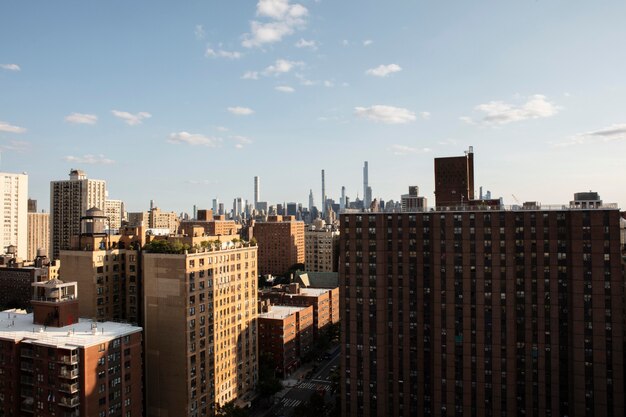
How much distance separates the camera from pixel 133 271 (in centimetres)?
11462

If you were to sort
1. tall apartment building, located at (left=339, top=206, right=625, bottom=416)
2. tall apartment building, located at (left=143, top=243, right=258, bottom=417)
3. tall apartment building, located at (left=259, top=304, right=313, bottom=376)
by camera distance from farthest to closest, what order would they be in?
1. tall apartment building, located at (left=259, top=304, right=313, bottom=376)
2. tall apartment building, located at (left=143, top=243, right=258, bottom=417)
3. tall apartment building, located at (left=339, top=206, right=625, bottom=416)

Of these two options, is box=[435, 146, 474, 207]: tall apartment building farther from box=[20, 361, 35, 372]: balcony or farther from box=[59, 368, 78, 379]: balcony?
box=[20, 361, 35, 372]: balcony

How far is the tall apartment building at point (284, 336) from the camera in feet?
512

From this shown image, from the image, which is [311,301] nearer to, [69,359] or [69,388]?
[69,388]

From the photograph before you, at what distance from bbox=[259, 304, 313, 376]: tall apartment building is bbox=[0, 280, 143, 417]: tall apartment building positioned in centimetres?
6380

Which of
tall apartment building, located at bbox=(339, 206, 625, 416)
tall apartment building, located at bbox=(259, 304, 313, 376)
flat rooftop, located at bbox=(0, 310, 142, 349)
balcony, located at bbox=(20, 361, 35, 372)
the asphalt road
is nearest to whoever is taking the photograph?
flat rooftop, located at bbox=(0, 310, 142, 349)

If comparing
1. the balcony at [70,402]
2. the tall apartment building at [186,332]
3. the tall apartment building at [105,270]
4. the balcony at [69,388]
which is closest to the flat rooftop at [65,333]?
the tall apartment building at [105,270]

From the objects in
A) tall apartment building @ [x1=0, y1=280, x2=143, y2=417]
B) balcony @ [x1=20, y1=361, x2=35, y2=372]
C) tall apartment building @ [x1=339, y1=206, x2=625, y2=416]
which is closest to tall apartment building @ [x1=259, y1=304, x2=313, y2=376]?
tall apartment building @ [x1=339, y1=206, x2=625, y2=416]

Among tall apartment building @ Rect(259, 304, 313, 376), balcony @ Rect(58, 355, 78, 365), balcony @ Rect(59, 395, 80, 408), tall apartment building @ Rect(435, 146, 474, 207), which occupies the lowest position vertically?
tall apartment building @ Rect(259, 304, 313, 376)

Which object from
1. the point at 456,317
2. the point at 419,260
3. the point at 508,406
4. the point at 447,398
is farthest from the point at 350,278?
the point at 508,406

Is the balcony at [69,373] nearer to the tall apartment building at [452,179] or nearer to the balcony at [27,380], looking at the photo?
the balcony at [27,380]

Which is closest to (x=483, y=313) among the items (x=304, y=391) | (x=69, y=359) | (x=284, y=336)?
(x=304, y=391)

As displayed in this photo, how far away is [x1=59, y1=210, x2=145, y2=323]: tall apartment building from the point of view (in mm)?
108375

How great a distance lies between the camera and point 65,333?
93.1 meters
